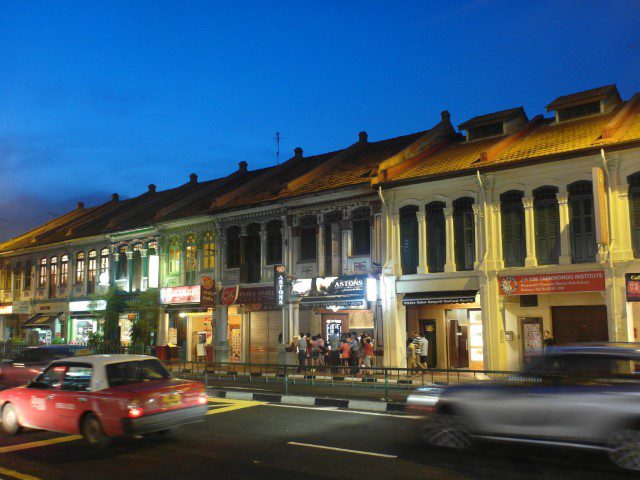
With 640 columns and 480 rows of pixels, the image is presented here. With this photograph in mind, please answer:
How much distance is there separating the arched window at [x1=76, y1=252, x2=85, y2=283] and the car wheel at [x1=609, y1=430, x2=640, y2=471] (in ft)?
121

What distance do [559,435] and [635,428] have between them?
0.94 metres

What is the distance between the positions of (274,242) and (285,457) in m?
20.7

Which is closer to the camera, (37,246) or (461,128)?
(461,128)

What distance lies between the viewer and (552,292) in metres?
21.6

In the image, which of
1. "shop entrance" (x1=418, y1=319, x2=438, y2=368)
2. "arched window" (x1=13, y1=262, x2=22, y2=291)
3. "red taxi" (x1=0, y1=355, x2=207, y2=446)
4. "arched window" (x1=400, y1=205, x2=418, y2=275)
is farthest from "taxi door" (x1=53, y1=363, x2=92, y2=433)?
"arched window" (x1=13, y1=262, x2=22, y2=291)

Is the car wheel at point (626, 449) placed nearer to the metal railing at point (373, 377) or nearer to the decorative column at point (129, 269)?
the metal railing at point (373, 377)

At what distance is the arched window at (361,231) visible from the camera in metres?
26.3

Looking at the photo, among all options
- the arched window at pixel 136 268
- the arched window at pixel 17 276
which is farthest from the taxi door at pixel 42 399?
the arched window at pixel 17 276

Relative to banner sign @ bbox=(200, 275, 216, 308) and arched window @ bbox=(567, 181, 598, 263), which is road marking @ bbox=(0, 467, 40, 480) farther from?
banner sign @ bbox=(200, 275, 216, 308)

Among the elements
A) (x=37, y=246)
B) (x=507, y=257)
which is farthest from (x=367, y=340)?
(x=37, y=246)

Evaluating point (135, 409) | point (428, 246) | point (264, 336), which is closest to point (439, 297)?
point (428, 246)

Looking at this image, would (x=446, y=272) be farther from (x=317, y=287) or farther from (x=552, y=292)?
(x=317, y=287)

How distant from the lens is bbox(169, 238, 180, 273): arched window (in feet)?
111

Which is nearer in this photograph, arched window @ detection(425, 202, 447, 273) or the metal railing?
the metal railing
